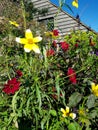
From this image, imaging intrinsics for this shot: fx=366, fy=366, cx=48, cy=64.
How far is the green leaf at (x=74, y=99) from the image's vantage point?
266cm

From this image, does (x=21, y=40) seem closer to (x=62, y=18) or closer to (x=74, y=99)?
(x=74, y=99)

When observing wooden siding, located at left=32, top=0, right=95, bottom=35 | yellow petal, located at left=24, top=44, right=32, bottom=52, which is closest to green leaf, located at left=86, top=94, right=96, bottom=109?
yellow petal, located at left=24, top=44, right=32, bottom=52

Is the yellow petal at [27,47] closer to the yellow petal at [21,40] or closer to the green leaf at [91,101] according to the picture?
the yellow petal at [21,40]

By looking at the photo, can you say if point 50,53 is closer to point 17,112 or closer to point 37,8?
point 17,112

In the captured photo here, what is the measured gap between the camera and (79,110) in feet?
8.88

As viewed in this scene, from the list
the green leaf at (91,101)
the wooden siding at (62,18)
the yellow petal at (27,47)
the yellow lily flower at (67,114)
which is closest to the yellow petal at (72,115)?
the yellow lily flower at (67,114)

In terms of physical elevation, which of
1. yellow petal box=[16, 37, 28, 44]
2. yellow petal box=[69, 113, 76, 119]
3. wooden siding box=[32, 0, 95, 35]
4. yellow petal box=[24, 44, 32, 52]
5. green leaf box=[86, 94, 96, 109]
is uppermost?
wooden siding box=[32, 0, 95, 35]

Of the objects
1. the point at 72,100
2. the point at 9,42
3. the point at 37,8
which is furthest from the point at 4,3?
the point at 72,100

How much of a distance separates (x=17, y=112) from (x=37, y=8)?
20118 mm

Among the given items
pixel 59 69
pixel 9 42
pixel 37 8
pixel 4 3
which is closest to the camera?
pixel 59 69

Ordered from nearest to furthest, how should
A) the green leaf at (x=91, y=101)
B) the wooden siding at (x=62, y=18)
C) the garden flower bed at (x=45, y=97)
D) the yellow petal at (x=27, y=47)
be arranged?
the yellow petal at (x=27, y=47)
the garden flower bed at (x=45, y=97)
the green leaf at (x=91, y=101)
the wooden siding at (x=62, y=18)

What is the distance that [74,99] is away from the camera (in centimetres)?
267

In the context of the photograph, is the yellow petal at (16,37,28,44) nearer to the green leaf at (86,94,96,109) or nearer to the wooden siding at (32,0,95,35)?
the green leaf at (86,94,96,109)

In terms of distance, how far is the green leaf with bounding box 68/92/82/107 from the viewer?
8.73 ft
